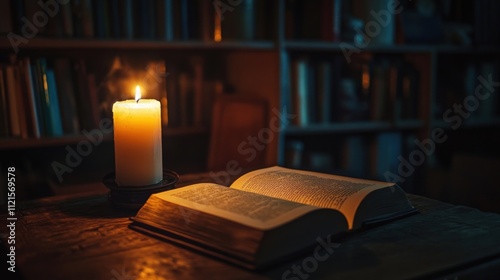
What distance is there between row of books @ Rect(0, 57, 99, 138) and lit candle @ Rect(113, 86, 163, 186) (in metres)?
0.82

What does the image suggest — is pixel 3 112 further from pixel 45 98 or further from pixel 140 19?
pixel 140 19

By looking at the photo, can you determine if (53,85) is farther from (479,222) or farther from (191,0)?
(479,222)

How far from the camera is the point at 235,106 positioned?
5.66 feet

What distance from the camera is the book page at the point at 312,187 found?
2.28 ft

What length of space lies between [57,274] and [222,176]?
1.73 ft

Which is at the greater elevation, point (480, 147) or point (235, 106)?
point (235, 106)

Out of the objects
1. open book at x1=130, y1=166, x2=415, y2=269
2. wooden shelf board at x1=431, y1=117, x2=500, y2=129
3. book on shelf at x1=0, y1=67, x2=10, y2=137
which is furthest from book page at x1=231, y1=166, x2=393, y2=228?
wooden shelf board at x1=431, y1=117, x2=500, y2=129

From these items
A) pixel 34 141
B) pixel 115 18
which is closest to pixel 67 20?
pixel 115 18

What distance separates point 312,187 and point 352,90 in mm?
1272

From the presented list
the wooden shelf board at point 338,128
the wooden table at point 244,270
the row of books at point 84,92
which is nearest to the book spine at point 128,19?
the row of books at point 84,92

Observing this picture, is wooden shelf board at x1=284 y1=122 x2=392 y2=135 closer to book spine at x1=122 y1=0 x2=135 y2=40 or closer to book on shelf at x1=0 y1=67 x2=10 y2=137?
book spine at x1=122 y1=0 x2=135 y2=40

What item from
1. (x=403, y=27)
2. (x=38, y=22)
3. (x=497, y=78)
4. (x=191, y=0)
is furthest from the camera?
(x=497, y=78)

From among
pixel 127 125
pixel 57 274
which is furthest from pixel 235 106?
pixel 57 274

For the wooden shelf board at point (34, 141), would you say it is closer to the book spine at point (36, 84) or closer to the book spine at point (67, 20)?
the book spine at point (36, 84)
